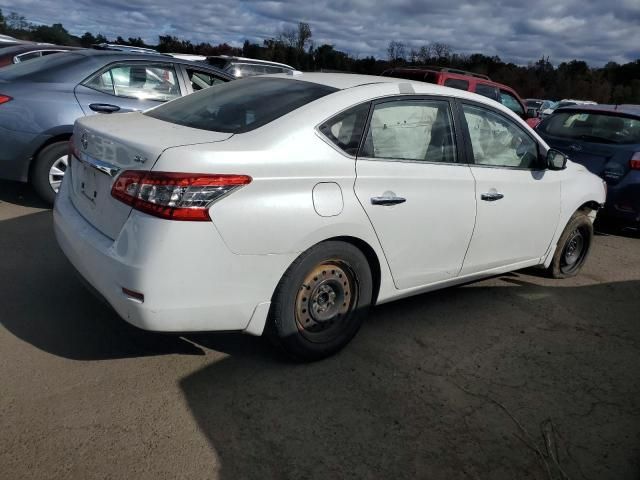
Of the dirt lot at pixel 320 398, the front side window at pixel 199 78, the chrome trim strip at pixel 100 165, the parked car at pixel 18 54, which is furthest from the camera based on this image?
the parked car at pixel 18 54

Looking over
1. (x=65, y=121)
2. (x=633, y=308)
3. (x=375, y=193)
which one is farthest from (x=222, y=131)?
(x=633, y=308)

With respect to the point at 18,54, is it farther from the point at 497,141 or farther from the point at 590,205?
the point at 590,205

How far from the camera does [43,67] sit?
5.82m

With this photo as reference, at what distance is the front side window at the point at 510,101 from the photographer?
1130 cm

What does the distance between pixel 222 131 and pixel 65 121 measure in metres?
3.19

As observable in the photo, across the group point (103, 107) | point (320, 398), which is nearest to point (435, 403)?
point (320, 398)

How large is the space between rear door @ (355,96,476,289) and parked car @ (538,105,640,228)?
3.62 meters

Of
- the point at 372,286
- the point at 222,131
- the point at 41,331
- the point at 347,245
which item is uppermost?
the point at 222,131

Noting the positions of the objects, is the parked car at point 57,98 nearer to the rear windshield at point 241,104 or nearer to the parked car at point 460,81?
the rear windshield at point 241,104

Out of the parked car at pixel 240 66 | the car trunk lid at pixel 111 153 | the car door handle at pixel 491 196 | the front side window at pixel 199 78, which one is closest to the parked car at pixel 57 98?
the front side window at pixel 199 78

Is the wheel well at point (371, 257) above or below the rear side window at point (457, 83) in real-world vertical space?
below

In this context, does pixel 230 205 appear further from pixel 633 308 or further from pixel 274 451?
pixel 633 308

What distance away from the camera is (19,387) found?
287cm

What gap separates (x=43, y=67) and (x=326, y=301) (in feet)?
14.3
